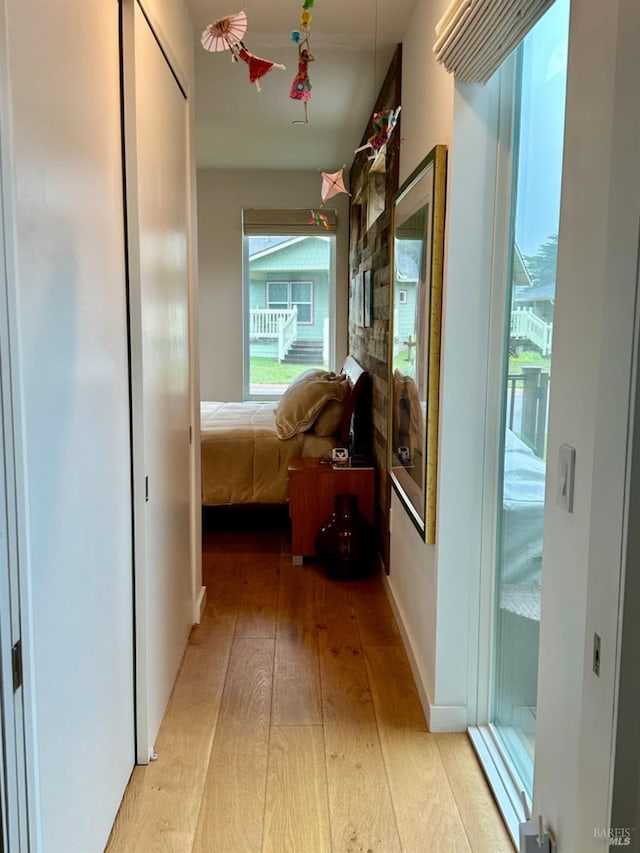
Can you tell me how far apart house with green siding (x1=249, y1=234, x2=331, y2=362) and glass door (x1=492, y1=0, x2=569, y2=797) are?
485 centimetres

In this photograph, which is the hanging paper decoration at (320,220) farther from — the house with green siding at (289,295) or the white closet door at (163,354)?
the white closet door at (163,354)

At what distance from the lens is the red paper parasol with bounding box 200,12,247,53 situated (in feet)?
5.81

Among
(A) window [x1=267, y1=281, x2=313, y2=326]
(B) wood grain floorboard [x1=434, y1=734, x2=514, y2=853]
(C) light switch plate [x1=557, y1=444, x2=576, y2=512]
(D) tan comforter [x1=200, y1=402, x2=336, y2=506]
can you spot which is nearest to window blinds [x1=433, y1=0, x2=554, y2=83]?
(C) light switch plate [x1=557, y1=444, x2=576, y2=512]

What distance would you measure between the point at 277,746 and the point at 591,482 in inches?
60.3

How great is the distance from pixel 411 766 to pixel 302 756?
35cm

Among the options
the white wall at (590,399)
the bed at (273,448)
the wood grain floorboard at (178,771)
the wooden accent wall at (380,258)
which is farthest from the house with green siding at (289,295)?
the white wall at (590,399)

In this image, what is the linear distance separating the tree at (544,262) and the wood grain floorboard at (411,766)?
1.49 meters

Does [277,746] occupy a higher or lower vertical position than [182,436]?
lower

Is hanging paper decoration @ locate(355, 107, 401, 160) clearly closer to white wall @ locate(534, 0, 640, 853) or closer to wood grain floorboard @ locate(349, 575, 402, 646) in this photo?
white wall @ locate(534, 0, 640, 853)

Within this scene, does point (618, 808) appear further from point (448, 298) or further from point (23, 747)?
point (448, 298)

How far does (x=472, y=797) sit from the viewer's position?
1.98 metres

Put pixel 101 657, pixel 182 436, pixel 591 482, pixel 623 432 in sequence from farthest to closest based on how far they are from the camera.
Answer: pixel 182 436 < pixel 101 657 < pixel 591 482 < pixel 623 432

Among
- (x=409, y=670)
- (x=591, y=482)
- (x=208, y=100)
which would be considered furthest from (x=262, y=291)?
(x=591, y=482)

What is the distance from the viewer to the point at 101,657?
1707 mm
